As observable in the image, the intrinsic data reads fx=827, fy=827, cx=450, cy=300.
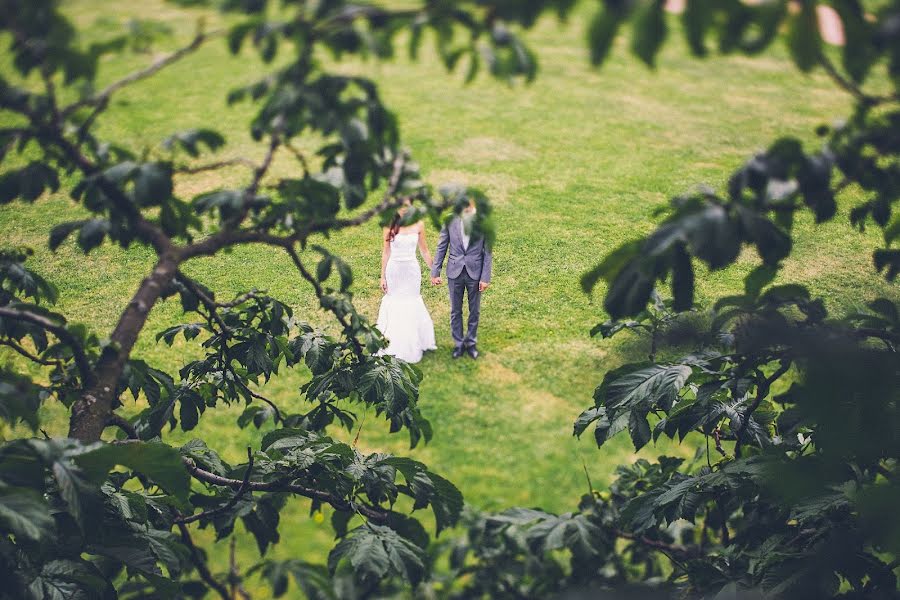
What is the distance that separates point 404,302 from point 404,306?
47 millimetres

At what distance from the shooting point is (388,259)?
324 inches

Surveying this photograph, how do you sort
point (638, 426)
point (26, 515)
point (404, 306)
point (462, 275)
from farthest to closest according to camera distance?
point (404, 306) < point (462, 275) < point (638, 426) < point (26, 515)

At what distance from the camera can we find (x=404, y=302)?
8.36 meters

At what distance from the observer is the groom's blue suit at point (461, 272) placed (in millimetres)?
7992

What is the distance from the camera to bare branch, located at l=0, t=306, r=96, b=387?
88.2 inches

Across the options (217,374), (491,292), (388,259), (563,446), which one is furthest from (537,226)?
(217,374)

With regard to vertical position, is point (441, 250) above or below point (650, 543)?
below

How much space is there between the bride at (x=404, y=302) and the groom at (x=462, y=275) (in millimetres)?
271

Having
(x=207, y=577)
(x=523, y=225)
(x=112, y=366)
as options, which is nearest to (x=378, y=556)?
(x=207, y=577)

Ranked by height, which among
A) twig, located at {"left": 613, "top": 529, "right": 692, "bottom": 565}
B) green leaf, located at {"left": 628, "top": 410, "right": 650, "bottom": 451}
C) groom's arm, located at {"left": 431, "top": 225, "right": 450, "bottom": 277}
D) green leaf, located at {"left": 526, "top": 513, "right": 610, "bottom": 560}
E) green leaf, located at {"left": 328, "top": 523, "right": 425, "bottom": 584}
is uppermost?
green leaf, located at {"left": 628, "top": 410, "right": 650, "bottom": 451}

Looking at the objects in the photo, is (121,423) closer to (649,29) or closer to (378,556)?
(378,556)

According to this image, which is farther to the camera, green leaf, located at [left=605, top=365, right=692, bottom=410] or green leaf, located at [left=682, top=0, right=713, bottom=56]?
green leaf, located at [left=605, top=365, right=692, bottom=410]

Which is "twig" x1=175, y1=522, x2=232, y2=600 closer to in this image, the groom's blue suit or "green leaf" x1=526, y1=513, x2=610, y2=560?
"green leaf" x1=526, y1=513, x2=610, y2=560

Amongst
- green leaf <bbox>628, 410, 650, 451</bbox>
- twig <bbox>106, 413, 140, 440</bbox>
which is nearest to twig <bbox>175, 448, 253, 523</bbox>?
twig <bbox>106, 413, 140, 440</bbox>
